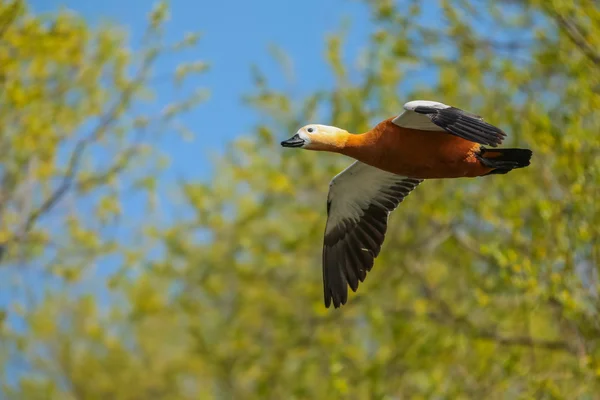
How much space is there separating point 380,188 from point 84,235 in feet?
13.7

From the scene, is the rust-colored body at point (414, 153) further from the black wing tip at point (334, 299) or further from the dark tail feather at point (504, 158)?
the black wing tip at point (334, 299)

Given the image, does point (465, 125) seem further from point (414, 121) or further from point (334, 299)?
point (334, 299)

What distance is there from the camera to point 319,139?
20.5 ft

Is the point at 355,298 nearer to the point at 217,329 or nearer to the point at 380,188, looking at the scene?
the point at 380,188

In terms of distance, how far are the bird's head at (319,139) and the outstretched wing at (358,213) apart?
1318mm

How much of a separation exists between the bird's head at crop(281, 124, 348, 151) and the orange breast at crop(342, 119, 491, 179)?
→ 0.15 m

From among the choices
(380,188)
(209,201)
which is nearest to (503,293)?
(380,188)

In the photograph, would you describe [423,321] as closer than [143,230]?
Yes

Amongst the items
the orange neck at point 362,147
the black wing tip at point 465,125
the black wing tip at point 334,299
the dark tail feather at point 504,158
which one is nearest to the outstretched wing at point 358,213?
the black wing tip at point 334,299

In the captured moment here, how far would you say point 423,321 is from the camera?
9.61m

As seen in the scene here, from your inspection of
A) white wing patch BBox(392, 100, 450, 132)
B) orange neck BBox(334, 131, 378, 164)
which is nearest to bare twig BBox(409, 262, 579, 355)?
white wing patch BBox(392, 100, 450, 132)

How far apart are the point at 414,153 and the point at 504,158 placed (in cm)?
64

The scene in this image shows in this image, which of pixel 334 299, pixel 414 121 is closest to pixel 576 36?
pixel 414 121

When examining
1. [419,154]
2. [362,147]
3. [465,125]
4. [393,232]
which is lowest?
[393,232]
